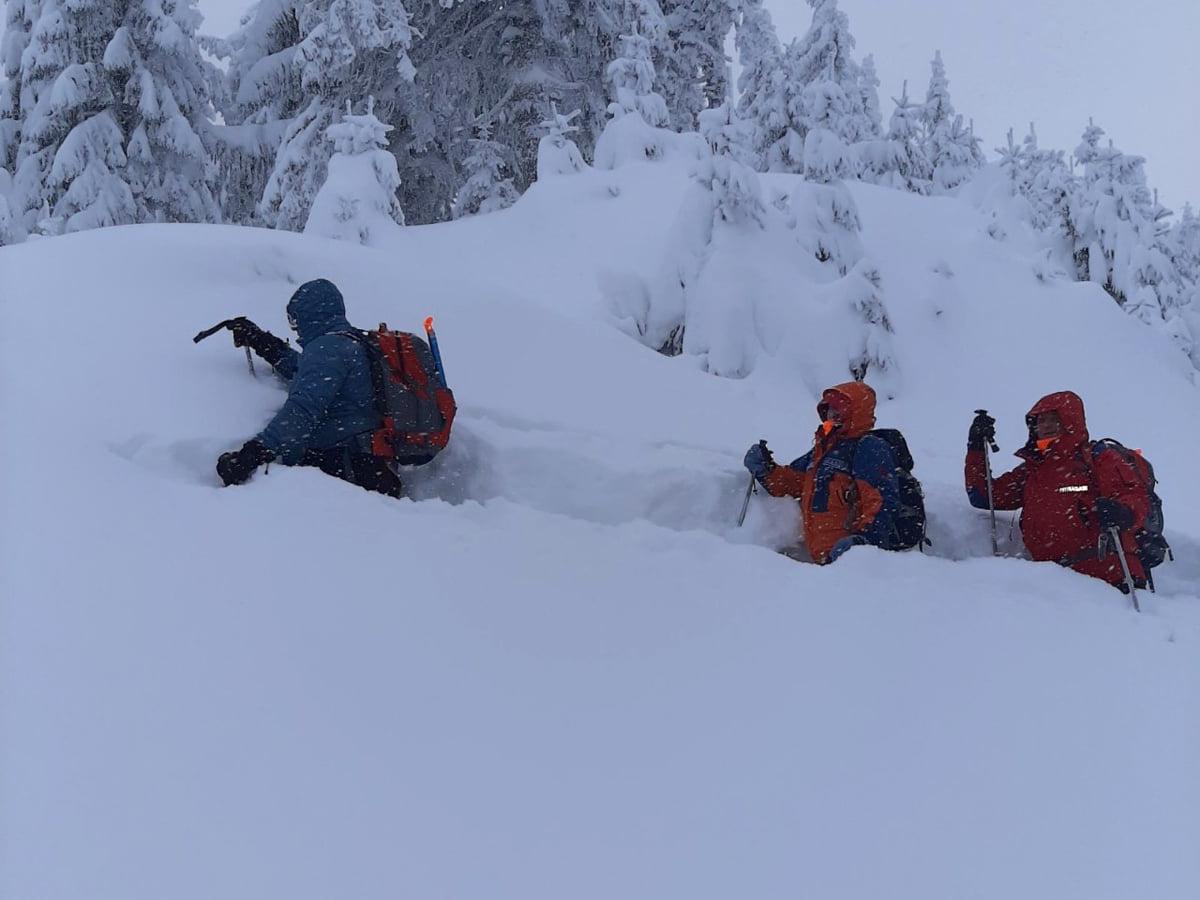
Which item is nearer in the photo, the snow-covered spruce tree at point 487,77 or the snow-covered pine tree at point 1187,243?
the snow-covered spruce tree at point 487,77

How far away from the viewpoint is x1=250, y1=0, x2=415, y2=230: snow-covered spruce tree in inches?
650

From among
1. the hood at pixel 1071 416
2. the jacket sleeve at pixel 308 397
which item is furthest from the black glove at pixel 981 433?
the jacket sleeve at pixel 308 397

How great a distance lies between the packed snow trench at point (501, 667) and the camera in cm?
247

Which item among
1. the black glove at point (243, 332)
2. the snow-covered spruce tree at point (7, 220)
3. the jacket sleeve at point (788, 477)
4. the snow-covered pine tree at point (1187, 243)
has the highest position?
the snow-covered pine tree at point (1187, 243)

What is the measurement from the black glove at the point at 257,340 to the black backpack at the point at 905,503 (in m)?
3.86

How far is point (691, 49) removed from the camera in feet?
87.5

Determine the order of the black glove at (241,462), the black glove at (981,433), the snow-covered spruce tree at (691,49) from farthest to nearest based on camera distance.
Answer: the snow-covered spruce tree at (691,49)
the black glove at (981,433)
the black glove at (241,462)

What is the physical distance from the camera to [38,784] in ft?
7.89

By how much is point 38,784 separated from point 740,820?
2.08 meters

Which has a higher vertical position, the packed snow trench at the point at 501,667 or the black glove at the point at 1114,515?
the black glove at the point at 1114,515


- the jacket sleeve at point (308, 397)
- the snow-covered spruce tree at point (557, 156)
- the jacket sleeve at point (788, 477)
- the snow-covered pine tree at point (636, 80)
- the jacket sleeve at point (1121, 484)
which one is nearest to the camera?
the jacket sleeve at point (308, 397)

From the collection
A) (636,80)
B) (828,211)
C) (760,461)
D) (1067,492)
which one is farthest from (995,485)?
(636,80)

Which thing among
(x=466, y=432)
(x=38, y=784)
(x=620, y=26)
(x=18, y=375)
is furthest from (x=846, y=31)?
(x=38, y=784)

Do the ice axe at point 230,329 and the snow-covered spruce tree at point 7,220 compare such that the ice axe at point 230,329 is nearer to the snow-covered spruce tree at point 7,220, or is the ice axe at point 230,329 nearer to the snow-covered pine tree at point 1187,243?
the snow-covered spruce tree at point 7,220
